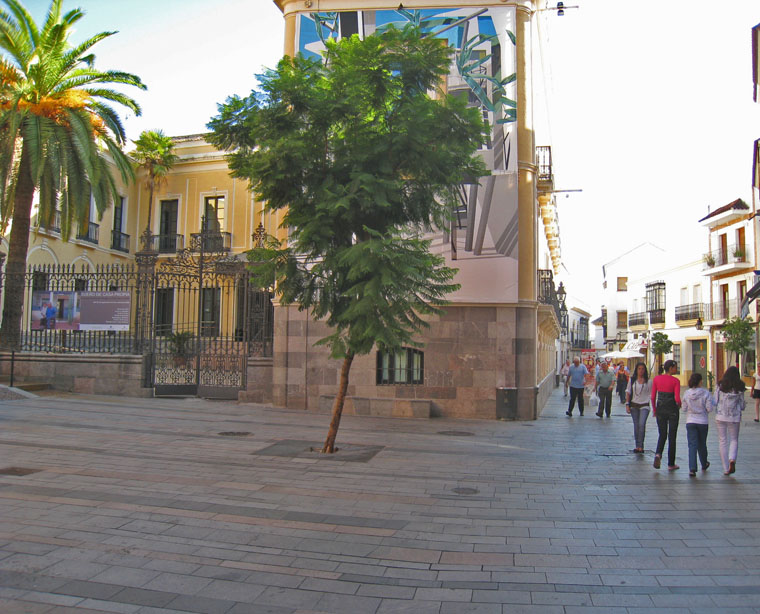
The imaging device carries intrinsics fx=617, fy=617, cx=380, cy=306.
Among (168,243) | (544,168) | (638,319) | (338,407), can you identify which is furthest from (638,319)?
(338,407)

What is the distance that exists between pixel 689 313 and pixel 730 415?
125 feet

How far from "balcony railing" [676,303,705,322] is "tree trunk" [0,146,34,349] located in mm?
39316

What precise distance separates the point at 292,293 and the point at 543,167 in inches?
547

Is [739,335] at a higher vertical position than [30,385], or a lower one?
higher

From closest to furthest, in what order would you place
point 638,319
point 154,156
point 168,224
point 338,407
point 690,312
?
point 338,407, point 154,156, point 168,224, point 690,312, point 638,319

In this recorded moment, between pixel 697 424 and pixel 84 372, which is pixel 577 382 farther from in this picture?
pixel 84 372

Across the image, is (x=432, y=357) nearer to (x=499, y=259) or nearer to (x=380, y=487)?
(x=499, y=259)

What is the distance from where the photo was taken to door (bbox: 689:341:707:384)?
4153 cm

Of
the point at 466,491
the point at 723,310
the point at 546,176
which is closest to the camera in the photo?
the point at 466,491

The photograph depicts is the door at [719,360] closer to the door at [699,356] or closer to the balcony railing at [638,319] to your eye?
the door at [699,356]

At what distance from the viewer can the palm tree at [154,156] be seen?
3048 centimetres

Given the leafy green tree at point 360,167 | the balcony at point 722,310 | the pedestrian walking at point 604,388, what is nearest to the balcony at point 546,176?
the pedestrian walking at point 604,388

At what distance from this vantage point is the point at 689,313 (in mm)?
42906

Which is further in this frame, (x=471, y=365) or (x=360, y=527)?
(x=471, y=365)
